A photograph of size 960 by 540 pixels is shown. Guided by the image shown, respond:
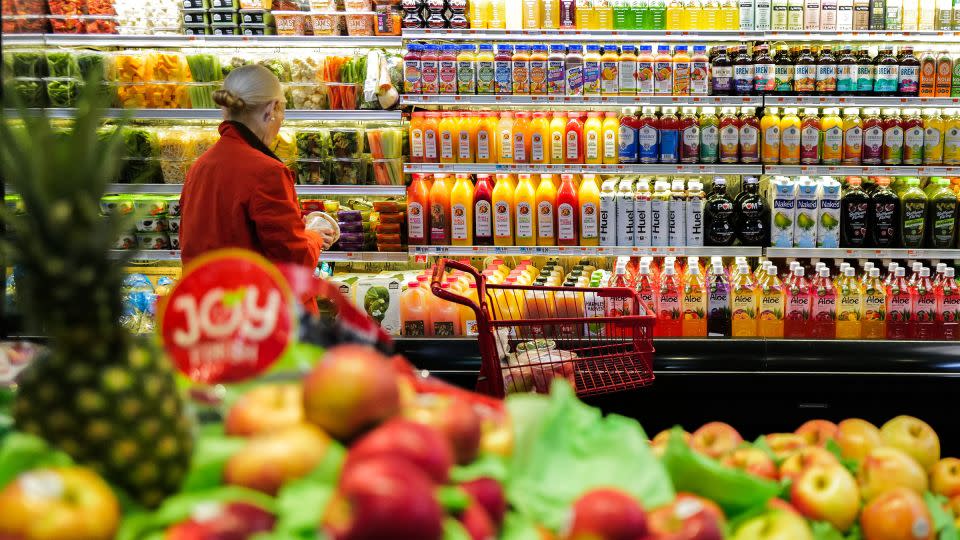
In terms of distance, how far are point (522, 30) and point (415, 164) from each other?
2.58 feet

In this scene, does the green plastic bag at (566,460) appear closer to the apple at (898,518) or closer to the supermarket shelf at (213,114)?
the apple at (898,518)

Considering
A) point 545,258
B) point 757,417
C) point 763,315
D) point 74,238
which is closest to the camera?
point 74,238

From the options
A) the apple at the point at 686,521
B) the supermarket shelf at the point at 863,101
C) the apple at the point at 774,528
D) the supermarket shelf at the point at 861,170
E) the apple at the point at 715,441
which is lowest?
the apple at the point at 715,441

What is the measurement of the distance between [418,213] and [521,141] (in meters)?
0.59

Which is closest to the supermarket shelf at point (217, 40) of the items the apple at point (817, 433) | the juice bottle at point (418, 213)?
the juice bottle at point (418, 213)

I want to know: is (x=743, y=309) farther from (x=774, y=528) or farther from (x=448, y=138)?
(x=774, y=528)

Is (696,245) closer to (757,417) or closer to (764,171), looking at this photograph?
(764,171)

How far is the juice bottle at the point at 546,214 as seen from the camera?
4.12 metres

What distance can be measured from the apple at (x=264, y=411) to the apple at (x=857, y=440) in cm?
100

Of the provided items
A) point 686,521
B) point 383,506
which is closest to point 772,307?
point 686,521

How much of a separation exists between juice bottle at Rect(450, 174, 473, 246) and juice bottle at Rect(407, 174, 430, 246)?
0.40ft

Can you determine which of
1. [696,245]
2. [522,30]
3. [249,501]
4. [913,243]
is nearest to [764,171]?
[696,245]

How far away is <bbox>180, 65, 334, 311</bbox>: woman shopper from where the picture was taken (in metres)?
2.95

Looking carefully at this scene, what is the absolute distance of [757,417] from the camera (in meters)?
3.61
